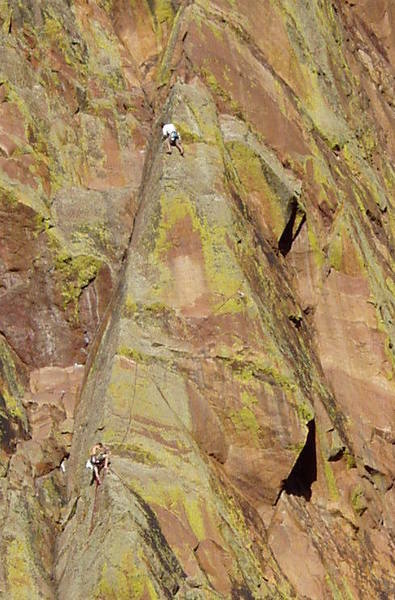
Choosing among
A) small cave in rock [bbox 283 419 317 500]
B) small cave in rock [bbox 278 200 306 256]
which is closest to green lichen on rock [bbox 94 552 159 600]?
small cave in rock [bbox 283 419 317 500]

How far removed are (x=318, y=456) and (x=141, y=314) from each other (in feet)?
21.0

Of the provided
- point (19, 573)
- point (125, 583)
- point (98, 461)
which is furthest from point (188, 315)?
point (125, 583)

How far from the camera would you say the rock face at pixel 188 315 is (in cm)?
2620

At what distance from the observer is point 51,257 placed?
32.7 m

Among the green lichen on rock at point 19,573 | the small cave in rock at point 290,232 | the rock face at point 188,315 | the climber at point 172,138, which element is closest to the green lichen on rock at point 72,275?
the rock face at point 188,315

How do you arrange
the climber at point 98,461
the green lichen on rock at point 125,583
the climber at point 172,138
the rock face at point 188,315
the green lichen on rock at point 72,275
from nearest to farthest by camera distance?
1. the green lichen on rock at point 125,583
2. the climber at point 98,461
3. the rock face at point 188,315
4. the green lichen on rock at point 72,275
5. the climber at point 172,138

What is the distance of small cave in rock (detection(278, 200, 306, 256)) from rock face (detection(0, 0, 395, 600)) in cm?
11

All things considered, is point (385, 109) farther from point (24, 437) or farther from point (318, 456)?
point (24, 437)

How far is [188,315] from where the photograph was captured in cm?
3016

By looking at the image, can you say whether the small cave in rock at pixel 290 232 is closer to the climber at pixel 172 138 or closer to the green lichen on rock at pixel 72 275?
the climber at pixel 172 138

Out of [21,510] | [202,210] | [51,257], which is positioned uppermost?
[202,210]

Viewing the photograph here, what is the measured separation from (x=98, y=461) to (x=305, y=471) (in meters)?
7.24

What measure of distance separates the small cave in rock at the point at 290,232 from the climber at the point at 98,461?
11788mm

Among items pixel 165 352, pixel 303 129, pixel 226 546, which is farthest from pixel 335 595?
pixel 303 129
